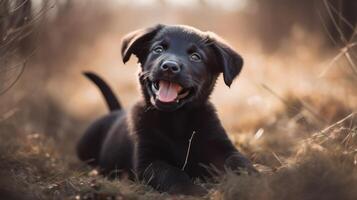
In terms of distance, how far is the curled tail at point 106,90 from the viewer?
8227mm

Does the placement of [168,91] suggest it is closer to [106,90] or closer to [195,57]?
Result: [195,57]

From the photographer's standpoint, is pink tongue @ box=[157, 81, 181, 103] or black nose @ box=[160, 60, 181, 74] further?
pink tongue @ box=[157, 81, 181, 103]

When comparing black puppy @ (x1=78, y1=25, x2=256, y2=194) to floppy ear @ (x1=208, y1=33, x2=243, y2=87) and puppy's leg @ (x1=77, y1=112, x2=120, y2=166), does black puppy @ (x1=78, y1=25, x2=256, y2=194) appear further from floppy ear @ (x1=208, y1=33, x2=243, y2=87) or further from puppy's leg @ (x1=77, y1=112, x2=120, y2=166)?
puppy's leg @ (x1=77, y1=112, x2=120, y2=166)

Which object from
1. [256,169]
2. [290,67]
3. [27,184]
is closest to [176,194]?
[256,169]

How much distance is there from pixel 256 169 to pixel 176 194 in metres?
0.70

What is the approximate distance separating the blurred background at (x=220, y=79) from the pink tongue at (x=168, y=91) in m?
0.81

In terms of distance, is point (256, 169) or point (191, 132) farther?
point (191, 132)

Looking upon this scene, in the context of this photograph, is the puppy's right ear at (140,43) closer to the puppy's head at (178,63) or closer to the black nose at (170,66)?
the puppy's head at (178,63)

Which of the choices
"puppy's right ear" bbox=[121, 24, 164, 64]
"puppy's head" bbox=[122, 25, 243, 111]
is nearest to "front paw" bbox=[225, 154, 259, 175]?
"puppy's head" bbox=[122, 25, 243, 111]

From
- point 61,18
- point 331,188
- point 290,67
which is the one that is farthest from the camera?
point 290,67

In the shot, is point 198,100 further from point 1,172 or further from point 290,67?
point 290,67

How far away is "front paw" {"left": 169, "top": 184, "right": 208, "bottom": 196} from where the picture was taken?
527 cm

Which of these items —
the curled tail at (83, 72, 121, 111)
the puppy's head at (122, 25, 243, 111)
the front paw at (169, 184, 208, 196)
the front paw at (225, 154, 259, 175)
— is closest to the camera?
the front paw at (169, 184, 208, 196)

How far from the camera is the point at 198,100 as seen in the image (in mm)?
6133
